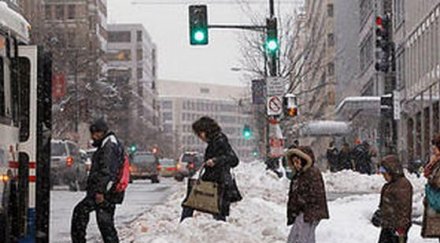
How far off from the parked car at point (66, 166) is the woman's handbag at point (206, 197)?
22.2 m

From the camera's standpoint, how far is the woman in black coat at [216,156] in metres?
12.7

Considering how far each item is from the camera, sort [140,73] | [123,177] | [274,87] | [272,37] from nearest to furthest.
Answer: [123,177]
[274,87]
[272,37]
[140,73]

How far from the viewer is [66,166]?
35.2 m

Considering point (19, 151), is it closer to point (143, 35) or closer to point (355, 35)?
point (355, 35)

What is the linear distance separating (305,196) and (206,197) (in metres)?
2.26

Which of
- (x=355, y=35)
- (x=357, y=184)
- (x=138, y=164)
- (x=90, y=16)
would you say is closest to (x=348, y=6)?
(x=355, y=35)

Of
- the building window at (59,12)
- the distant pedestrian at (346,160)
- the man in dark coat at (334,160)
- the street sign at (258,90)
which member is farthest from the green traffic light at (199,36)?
the building window at (59,12)

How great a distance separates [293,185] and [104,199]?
92.8 inches

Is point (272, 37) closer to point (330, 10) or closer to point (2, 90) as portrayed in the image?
point (2, 90)

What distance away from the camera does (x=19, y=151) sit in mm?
12461

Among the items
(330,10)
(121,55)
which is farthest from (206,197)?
(121,55)

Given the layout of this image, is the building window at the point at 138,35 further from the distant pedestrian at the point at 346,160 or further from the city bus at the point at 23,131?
the city bus at the point at 23,131

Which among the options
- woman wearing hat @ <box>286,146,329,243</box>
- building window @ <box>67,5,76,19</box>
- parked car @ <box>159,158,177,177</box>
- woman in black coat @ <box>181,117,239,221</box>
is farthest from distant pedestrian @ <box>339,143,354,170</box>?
building window @ <box>67,5,76,19</box>

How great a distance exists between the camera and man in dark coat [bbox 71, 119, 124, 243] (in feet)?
39.5
